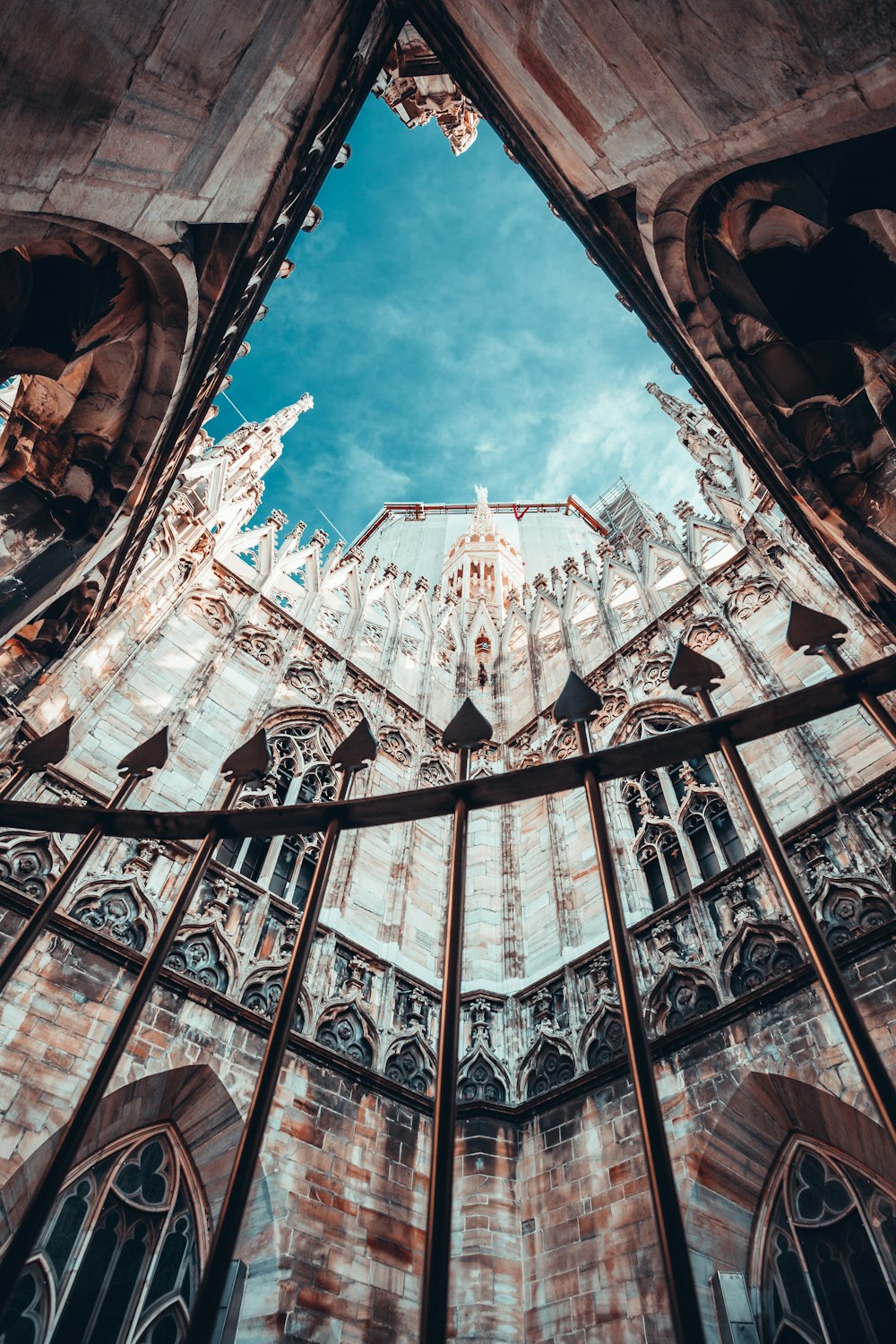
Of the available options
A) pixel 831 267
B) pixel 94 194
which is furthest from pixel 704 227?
pixel 94 194

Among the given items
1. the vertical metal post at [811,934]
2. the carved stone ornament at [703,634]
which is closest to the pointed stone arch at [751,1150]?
the vertical metal post at [811,934]

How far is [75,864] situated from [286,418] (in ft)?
51.4

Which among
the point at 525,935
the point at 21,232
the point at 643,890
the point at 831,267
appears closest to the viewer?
the point at 21,232

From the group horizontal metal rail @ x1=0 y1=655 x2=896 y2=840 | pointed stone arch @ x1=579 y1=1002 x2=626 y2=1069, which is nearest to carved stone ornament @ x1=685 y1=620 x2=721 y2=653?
pointed stone arch @ x1=579 y1=1002 x2=626 y2=1069

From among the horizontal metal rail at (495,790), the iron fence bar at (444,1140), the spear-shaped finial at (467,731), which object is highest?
the spear-shaped finial at (467,731)

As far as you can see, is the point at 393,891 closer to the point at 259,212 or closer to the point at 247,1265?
the point at 247,1265

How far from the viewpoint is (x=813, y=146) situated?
148 inches

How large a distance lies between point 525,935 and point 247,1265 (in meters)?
4.66

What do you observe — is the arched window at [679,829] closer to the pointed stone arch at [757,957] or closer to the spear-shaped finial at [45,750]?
the pointed stone arch at [757,957]

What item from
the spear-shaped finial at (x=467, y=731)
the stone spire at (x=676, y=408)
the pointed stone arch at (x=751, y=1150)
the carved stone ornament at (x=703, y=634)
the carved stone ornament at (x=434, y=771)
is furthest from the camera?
the stone spire at (x=676, y=408)

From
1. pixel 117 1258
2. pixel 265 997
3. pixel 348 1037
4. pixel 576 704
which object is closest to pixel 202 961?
pixel 265 997

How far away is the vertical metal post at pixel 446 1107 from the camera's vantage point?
1.78 metres

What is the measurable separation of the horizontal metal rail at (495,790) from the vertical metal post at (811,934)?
0.43ft

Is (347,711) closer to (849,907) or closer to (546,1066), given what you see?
(546,1066)
